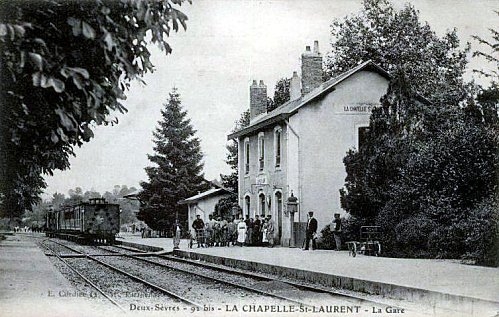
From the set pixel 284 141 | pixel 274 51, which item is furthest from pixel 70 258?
pixel 274 51

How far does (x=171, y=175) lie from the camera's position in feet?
138

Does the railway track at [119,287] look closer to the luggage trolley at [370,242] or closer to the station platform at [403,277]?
the station platform at [403,277]

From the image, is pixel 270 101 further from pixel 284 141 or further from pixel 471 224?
pixel 471 224

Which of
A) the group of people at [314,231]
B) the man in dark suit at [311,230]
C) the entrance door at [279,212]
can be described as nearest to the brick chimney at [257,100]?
the entrance door at [279,212]

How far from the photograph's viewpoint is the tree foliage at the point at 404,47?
34.9 m

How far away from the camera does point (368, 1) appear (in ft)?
122

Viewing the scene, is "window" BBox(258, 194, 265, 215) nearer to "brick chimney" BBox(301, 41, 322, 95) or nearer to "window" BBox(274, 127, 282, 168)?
"window" BBox(274, 127, 282, 168)

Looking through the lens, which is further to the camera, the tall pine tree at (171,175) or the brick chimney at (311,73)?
the tall pine tree at (171,175)

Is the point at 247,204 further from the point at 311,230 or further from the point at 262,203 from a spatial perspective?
the point at 311,230

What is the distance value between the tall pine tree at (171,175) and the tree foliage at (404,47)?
1003cm

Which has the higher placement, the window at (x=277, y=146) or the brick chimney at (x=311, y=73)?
the brick chimney at (x=311, y=73)

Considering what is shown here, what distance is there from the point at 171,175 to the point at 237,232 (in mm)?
14674

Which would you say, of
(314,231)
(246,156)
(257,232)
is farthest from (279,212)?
(314,231)

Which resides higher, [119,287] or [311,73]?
[311,73]
